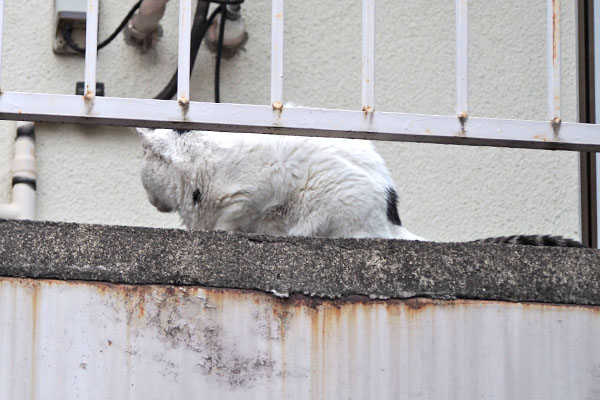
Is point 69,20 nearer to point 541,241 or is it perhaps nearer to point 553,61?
point 541,241

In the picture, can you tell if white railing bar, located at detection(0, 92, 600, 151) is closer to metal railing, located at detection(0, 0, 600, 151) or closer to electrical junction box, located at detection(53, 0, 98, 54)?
metal railing, located at detection(0, 0, 600, 151)

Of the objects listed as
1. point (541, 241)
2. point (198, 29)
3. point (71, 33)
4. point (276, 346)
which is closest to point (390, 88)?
point (198, 29)

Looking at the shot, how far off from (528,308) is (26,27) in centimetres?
389

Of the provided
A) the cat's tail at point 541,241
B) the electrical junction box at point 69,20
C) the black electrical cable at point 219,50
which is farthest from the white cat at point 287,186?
the electrical junction box at point 69,20

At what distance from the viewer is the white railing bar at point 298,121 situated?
8.52 ft

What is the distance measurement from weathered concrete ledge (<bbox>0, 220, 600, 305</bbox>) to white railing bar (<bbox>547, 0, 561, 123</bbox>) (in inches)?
15.0

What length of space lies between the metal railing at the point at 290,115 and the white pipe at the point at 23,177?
9.26 feet

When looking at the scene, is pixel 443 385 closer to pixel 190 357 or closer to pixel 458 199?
pixel 190 357

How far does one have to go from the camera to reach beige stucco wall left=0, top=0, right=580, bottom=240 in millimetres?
5629

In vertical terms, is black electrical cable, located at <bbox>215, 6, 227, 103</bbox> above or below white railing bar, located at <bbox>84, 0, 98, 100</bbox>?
above

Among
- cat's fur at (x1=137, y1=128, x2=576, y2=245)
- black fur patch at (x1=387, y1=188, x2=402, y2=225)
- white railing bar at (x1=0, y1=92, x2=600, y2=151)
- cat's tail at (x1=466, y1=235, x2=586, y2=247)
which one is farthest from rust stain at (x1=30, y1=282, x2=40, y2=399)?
black fur patch at (x1=387, y1=188, x2=402, y2=225)

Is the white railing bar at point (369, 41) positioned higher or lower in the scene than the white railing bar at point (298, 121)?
higher

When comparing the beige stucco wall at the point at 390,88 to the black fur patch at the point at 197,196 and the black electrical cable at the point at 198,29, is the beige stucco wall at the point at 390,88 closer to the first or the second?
the black electrical cable at the point at 198,29

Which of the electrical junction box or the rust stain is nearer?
the rust stain
